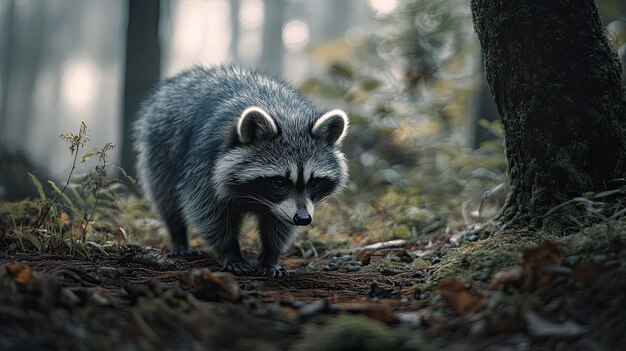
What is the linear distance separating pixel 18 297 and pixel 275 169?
2505mm

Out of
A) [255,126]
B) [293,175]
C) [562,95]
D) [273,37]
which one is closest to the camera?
[562,95]

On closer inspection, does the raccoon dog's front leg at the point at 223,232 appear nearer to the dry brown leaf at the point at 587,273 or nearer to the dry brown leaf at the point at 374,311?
the dry brown leaf at the point at 374,311

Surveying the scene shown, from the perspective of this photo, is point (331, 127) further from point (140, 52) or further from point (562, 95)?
point (140, 52)

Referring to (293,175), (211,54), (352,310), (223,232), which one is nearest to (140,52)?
(223,232)

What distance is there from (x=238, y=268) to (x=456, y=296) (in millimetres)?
2368

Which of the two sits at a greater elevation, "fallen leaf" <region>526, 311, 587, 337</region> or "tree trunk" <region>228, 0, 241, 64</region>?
"tree trunk" <region>228, 0, 241, 64</region>

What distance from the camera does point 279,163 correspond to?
4727 mm

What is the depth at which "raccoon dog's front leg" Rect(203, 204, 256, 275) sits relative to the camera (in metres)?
5.02

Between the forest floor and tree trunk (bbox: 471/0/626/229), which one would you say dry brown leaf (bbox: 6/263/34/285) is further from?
tree trunk (bbox: 471/0/626/229)

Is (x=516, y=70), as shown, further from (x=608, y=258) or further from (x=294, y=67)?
(x=294, y=67)

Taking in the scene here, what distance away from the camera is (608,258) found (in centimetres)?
279

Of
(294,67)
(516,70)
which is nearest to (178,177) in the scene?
(516,70)

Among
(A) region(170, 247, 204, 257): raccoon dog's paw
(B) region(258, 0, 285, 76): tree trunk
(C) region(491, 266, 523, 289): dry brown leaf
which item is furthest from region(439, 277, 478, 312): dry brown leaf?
(B) region(258, 0, 285, 76): tree trunk

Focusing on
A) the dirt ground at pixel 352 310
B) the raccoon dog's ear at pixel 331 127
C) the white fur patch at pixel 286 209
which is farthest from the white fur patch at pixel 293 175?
the dirt ground at pixel 352 310
